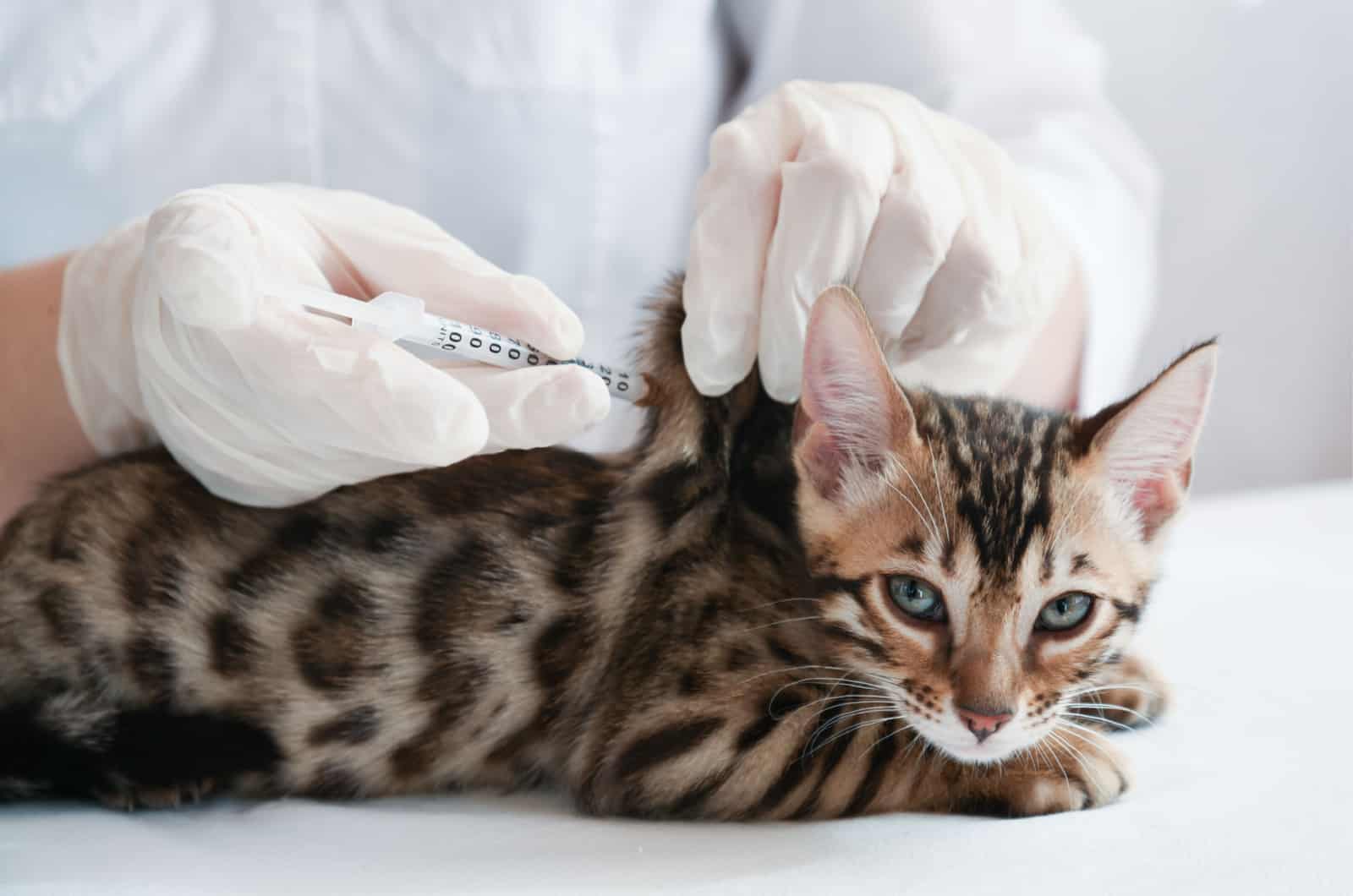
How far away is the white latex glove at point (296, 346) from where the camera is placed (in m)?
0.92

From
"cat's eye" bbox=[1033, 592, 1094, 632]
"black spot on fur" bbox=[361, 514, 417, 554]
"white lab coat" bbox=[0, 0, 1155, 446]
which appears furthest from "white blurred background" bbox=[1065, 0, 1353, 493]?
"black spot on fur" bbox=[361, 514, 417, 554]

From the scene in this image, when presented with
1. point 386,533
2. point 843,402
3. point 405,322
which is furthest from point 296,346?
point 843,402

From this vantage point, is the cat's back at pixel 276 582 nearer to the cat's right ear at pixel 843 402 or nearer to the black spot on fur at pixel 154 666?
the black spot on fur at pixel 154 666

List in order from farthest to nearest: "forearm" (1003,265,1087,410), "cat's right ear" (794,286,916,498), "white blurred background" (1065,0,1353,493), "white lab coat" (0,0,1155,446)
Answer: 1. "white blurred background" (1065,0,1353,493)
2. "forearm" (1003,265,1087,410)
3. "white lab coat" (0,0,1155,446)
4. "cat's right ear" (794,286,916,498)

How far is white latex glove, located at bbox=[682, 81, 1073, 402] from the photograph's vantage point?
104 cm

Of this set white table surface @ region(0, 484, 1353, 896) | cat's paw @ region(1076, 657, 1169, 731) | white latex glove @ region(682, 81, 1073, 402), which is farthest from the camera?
cat's paw @ region(1076, 657, 1169, 731)

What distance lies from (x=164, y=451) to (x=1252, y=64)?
2.11 m

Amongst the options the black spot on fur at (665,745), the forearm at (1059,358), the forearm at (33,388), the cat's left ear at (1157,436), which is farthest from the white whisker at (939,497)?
the forearm at (33,388)

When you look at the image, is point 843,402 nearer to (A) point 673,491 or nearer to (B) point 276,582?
(A) point 673,491

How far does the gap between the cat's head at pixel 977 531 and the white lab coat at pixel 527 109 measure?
32 cm

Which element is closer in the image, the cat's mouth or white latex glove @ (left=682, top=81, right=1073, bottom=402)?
the cat's mouth

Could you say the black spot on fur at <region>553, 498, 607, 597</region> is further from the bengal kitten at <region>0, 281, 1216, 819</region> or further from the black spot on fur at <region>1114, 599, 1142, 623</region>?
the black spot on fur at <region>1114, 599, 1142, 623</region>

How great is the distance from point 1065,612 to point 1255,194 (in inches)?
68.2

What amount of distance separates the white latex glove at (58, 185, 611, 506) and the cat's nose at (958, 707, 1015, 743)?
1.22ft
